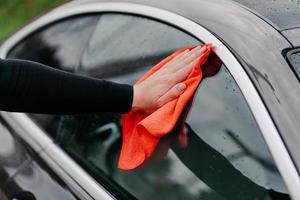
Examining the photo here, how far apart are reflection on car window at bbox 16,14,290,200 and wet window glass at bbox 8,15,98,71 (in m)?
0.07

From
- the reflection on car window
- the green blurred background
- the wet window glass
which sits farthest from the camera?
the green blurred background

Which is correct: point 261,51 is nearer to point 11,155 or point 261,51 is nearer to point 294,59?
point 294,59

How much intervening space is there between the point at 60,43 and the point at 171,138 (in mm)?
985

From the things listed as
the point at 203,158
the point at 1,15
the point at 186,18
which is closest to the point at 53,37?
the point at 186,18

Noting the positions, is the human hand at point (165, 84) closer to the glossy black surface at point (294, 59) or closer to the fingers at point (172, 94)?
the fingers at point (172, 94)

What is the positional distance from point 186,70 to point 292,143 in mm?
455

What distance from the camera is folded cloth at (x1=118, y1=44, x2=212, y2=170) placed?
2311 mm

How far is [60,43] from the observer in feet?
10.6

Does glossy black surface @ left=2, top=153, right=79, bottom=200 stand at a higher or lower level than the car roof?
lower

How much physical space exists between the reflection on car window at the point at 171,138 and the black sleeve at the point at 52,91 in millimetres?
209

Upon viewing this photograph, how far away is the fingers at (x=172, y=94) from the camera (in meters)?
2.32

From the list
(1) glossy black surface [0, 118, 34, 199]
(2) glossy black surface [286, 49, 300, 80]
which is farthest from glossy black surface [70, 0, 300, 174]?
(1) glossy black surface [0, 118, 34, 199]

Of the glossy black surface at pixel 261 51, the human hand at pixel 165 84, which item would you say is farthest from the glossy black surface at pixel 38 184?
the glossy black surface at pixel 261 51

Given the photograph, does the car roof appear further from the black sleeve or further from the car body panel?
the black sleeve
